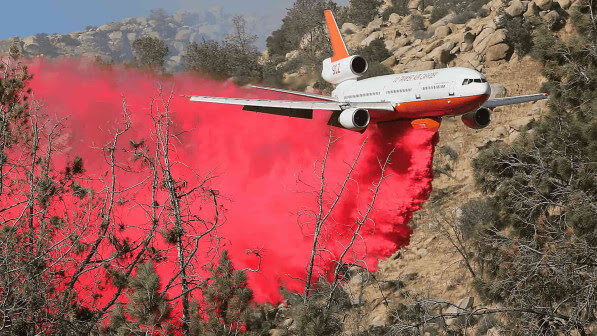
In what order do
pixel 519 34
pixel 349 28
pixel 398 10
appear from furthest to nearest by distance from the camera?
1. pixel 349 28
2. pixel 398 10
3. pixel 519 34

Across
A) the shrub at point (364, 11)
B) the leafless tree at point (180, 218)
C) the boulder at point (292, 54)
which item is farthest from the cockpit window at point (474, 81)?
the boulder at point (292, 54)

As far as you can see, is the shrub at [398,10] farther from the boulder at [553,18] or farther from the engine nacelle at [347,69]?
the engine nacelle at [347,69]

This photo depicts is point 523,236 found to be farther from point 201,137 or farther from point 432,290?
point 201,137

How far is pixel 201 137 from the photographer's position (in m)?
38.0

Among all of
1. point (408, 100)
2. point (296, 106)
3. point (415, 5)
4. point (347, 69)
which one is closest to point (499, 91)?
point (347, 69)

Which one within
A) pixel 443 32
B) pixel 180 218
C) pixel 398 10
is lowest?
pixel 398 10

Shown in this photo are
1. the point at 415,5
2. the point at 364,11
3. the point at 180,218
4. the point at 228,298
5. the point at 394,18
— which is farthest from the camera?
the point at 364,11

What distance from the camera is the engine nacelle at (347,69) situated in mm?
32531

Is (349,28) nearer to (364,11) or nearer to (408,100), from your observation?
(364,11)

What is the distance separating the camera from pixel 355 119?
26906 millimetres

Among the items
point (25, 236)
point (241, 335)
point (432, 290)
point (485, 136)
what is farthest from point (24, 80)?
point (485, 136)

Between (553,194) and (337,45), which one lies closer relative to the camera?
(553,194)

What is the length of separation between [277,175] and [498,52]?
21.5 metres

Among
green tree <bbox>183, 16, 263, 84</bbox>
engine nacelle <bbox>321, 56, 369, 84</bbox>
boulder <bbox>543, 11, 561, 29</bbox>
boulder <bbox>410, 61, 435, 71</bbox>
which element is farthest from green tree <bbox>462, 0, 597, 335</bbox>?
green tree <bbox>183, 16, 263, 84</bbox>
